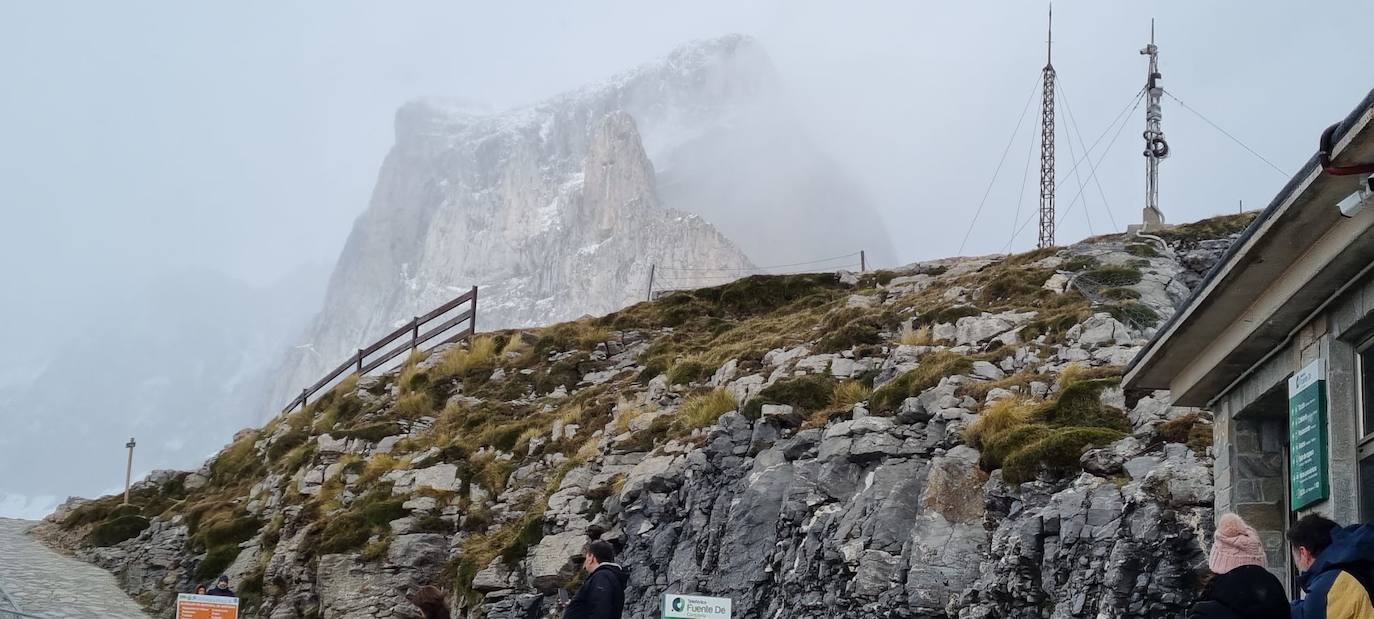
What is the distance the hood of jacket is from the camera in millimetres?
7363

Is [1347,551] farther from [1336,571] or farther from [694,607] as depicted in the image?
[694,607]

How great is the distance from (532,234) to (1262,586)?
159 metres

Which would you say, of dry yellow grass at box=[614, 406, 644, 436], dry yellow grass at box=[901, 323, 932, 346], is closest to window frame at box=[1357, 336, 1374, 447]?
dry yellow grass at box=[901, 323, 932, 346]

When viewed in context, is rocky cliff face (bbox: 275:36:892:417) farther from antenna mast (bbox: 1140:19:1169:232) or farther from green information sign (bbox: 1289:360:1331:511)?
green information sign (bbox: 1289:360:1331:511)

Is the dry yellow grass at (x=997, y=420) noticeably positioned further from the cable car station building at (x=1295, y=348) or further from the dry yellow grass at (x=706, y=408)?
the dry yellow grass at (x=706, y=408)

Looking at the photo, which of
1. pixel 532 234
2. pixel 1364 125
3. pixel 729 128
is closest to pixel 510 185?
pixel 532 234

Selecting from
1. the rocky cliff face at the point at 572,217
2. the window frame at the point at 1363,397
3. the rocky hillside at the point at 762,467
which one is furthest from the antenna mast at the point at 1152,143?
the rocky cliff face at the point at 572,217

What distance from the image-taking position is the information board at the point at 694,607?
12.7 metres

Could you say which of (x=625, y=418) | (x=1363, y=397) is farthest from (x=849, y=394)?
(x=1363, y=397)

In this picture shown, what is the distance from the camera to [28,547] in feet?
101

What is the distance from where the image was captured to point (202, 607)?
62.2 feet

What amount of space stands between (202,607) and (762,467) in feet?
25.3

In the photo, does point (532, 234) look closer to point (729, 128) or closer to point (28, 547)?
point (729, 128)

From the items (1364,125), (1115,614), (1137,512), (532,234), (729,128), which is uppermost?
(729,128)
